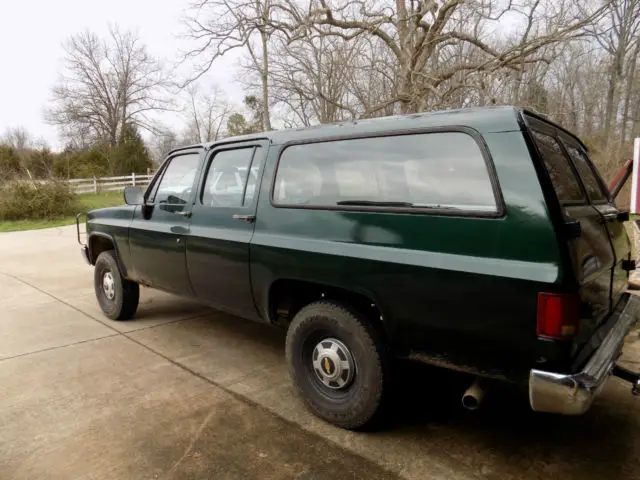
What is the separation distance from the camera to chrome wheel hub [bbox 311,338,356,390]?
2.74 m

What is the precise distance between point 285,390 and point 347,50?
46.4 ft

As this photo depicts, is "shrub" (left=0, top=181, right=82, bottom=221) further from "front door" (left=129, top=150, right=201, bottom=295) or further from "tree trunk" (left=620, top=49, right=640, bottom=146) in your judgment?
"tree trunk" (left=620, top=49, right=640, bottom=146)

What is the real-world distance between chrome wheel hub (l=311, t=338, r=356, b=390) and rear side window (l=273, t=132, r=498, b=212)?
2.96ft

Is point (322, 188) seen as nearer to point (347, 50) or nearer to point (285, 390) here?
point (285, 390)

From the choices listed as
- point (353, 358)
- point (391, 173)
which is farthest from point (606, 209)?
point (353, 358)

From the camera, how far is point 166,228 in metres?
4.05

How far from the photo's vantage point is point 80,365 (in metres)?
3.87

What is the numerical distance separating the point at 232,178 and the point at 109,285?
246 cm

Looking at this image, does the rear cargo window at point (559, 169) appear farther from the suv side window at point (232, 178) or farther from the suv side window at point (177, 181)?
the suv side window at point (177, 181)

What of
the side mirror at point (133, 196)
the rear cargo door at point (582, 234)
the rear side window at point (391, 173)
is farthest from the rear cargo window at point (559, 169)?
the side mirror at point (133, 196)

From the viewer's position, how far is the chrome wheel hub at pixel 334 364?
8.98 feet

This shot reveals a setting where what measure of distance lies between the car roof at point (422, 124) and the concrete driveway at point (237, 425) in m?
1.84

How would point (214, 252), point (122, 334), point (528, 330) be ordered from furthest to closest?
point (122, 334) < point (214, 252) < point (528, 330)

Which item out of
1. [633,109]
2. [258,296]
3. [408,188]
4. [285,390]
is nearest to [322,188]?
[408,188]
